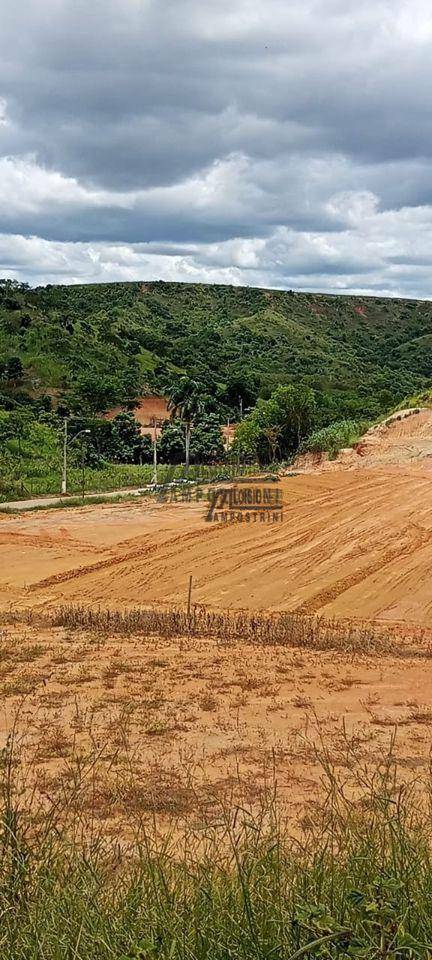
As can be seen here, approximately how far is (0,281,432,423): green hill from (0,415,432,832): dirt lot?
118ft

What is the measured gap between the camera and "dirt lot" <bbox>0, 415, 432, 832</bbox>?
831cm

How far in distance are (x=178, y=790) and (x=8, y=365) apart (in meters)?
66.1

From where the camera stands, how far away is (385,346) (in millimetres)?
118125

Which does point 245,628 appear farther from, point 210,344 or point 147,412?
point 210,344

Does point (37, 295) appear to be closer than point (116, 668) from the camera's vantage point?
No

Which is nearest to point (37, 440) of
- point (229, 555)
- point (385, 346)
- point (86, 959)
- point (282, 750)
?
point (229, 555)

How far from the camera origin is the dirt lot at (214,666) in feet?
27.3

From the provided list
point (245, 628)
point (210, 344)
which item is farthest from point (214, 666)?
Answer: point (210, 344)

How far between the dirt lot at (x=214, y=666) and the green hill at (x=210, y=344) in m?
36.1

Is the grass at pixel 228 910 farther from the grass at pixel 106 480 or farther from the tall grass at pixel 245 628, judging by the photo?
the grass at pixel 106 480

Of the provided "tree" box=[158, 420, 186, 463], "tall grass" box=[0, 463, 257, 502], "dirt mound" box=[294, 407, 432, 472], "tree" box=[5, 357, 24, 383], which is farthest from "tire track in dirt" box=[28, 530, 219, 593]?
"tree" box=[5, 357, 24, 383]

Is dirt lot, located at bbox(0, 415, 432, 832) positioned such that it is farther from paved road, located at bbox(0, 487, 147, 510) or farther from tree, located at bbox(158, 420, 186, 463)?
tree, located at bbox(158, 420, 186, 463)

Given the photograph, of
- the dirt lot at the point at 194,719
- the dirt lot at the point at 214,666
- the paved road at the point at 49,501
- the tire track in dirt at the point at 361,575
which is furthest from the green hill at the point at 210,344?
the dirt lot at the point at 194,719

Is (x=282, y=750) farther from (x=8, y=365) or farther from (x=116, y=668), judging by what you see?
(x=8, y=365)
